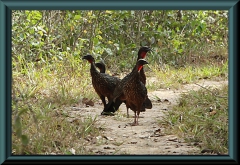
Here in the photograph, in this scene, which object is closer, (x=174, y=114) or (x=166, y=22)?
(x=174, y=114)

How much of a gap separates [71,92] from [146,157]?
4130 mm

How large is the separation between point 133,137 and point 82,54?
510 cm

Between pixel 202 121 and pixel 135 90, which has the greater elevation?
pixel 135 90

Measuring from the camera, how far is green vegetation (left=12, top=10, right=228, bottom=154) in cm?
503

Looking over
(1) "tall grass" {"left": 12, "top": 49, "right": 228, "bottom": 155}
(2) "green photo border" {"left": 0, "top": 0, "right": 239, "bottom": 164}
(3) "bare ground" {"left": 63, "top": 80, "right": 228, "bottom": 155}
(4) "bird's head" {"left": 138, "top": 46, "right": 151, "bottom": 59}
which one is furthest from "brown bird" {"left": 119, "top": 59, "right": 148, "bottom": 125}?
(2) "green photo border" {"left": 0, "top": 0, "right": 239, "bottom": 164}

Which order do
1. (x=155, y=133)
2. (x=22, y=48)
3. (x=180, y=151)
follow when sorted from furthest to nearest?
(x=22, y=48) → (x=155, y=133) → (x=180, y=151)

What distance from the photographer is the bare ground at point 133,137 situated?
4598mm

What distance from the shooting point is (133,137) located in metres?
5.24
